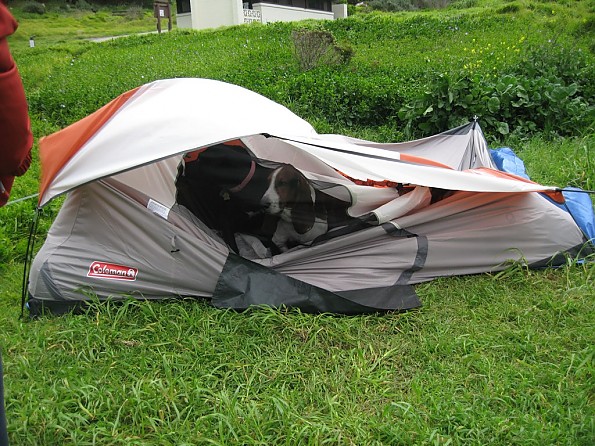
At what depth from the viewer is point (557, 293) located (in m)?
3.01

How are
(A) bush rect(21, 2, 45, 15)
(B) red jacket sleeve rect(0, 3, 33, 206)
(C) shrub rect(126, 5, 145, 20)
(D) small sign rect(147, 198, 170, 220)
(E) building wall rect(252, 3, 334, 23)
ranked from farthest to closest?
(C) shrub rect(126, 5, 145, 20)
(A) bush rect(21, 2, 45, 15)
(E) building wall rect(252, 3, 334, 23)
(D) small sign rect(147, 198, 170, 220)
(B) red jacket sleeve rect(0, 3, 33, 206)

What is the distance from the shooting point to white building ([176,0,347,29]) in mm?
19953

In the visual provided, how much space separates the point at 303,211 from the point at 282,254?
0.32 metres

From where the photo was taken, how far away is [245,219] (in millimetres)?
3377

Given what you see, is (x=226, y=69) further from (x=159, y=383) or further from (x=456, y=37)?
(x=159, y=383)

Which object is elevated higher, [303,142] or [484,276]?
[303,142]

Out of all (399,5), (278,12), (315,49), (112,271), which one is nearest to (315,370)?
(112,271)

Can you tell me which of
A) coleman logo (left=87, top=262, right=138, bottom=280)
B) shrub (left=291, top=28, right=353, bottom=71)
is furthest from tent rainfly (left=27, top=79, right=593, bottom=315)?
shrub (left=291, top=28, right=353, bottom=71)

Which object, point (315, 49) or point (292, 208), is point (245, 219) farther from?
point (315, 49)

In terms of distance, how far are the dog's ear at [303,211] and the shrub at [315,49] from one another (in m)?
5.76

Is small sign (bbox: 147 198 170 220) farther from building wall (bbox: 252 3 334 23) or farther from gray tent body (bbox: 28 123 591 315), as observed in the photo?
building wall (bbox: 252 3 334 23)

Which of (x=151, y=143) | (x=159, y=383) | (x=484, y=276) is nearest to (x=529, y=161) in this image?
(x=484, y=276)

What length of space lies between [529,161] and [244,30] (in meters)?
11.2

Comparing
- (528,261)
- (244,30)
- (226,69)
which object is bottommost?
(528,261)
